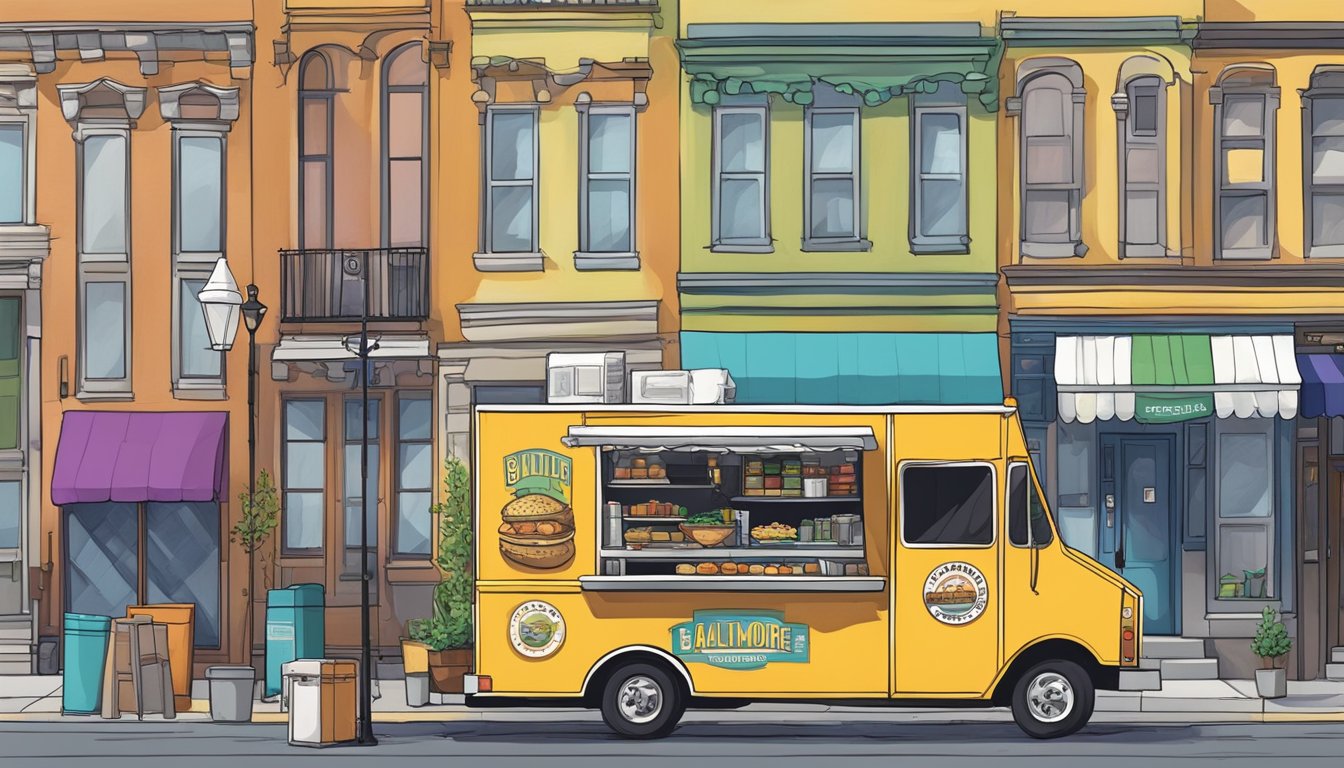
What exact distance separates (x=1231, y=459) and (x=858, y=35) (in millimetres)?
6764

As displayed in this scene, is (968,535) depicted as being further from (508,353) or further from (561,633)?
(508,353)

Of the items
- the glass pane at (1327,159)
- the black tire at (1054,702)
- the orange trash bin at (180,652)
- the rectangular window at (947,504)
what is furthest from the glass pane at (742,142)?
the orange trash bin at (180,652)

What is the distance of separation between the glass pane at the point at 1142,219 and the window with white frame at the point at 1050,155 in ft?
1.94

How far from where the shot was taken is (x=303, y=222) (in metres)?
23.0

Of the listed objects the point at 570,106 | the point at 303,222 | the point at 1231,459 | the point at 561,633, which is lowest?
the point at 561,633

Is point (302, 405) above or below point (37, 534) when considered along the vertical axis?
above

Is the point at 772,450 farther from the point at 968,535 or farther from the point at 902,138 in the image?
the point at 902,138

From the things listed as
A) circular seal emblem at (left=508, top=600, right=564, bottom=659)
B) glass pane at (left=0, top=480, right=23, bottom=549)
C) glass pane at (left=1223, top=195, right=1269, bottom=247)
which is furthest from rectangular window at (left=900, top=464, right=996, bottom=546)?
glass pane at (left=0, top=480, right=23, bottom=549)

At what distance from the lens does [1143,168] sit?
74.4ft

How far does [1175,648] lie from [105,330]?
13500 mm

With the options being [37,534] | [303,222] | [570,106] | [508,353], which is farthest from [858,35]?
[37,534]

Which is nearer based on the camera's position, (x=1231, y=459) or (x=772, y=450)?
(x=772, y=450)

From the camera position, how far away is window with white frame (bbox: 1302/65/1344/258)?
887 inches

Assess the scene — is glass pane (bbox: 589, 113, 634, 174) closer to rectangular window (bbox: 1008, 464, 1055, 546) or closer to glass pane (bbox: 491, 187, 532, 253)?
glass pane (bbox: 491, 187, 532, 253)
